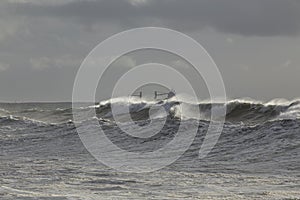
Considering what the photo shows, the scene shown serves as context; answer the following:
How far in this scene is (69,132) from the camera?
21.3 meters

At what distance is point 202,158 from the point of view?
1388 cm

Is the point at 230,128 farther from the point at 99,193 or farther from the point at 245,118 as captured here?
the point at 99,193

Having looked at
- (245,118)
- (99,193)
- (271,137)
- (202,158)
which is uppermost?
(245,118)

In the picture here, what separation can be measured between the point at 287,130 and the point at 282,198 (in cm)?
785

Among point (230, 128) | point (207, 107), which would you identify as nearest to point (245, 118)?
point (207, 107)

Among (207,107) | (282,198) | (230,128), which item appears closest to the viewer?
(282,198)

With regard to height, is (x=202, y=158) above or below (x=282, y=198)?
above

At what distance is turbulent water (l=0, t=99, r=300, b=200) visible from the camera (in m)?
9.34

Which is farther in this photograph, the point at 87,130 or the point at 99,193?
the point at 87,130

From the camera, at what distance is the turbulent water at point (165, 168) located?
30.6 ft

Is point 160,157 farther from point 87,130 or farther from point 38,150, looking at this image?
point 87,130

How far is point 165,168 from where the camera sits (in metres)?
12.3

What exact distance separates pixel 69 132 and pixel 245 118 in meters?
7.84

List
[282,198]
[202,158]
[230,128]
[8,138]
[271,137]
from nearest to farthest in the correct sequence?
[282,198], [202,158], [271,137], [230,128], [8,138]
